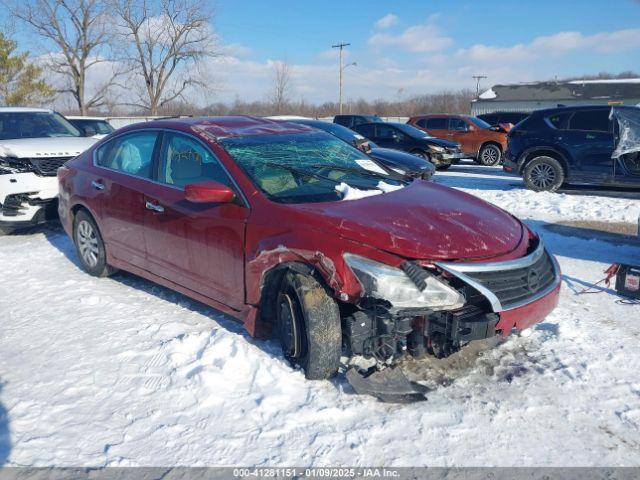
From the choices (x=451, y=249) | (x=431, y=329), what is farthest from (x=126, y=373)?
(x=451, y=249)

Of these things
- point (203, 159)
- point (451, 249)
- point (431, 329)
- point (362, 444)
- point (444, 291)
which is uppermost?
point (203, 159)

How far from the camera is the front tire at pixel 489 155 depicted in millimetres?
17062

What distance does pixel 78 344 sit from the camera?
13.2 ft

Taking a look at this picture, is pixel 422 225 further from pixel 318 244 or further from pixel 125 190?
pixel 125 190

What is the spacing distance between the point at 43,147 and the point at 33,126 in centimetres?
146

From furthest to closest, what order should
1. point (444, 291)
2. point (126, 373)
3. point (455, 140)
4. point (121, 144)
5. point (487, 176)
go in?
1. point (455, 140)
2. point (487, 176)
3. point (121, 144)
4. point (126, 373)
5. point (444, 291)

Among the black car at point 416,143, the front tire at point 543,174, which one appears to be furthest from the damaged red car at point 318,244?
the black car at point 416,143

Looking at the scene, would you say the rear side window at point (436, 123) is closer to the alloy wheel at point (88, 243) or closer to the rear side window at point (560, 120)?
the rear side window at point (560, 120)

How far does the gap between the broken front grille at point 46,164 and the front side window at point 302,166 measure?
3.99 meters

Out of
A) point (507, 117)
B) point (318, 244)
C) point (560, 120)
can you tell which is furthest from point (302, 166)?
point (507, 117)

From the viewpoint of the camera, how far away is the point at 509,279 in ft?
10.9

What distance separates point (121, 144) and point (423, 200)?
3.03 meters

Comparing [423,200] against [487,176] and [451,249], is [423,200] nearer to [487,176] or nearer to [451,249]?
[451,249]

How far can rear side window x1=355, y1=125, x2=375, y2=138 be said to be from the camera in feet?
52.1
